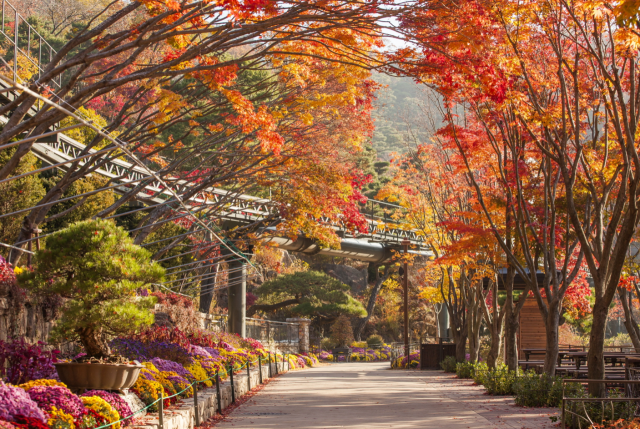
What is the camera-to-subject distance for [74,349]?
12289 mm

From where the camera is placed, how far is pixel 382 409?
12594 mm

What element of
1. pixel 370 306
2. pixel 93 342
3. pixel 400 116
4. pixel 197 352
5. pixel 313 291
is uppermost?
pixel 400 116

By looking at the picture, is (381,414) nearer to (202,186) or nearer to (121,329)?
(121,329)

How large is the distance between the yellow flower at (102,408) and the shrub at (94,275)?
125 cm

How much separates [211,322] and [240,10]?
1984 centimetres

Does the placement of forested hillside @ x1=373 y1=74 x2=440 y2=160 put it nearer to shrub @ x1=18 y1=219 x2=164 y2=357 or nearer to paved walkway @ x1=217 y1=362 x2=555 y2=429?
paved walkway @ x1=217 y1=362 x2=555 y2=429

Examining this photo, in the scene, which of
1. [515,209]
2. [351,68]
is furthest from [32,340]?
[515,209]

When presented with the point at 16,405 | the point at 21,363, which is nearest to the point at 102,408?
the point at 16,405

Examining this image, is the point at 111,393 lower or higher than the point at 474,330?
lower

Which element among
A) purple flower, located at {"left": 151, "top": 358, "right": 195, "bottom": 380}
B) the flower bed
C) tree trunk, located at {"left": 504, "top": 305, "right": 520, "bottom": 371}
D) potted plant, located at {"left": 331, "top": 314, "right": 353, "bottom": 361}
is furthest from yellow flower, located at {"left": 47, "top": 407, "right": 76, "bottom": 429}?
potted plant, located at {"left": 331, "top": 314, "right": 353, "bottom": 361}

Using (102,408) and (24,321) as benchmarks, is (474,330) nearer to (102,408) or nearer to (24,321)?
(24,321)

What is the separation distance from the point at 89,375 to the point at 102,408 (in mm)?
1165

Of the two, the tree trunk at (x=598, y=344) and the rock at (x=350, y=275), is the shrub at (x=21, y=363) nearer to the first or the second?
the tree trunk at (x=598, y=344)

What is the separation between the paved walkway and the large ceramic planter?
2626 mm
